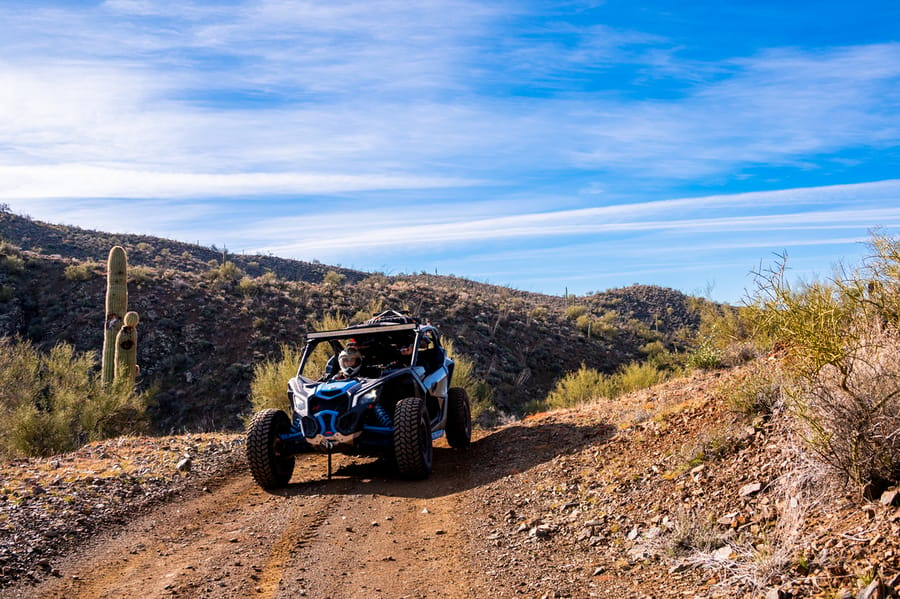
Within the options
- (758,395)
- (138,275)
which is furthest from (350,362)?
(138,275)

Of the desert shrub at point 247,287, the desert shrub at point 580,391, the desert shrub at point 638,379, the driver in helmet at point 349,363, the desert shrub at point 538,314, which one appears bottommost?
the desert shrub at point 580,391

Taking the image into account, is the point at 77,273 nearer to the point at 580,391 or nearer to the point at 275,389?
the point at 275,389

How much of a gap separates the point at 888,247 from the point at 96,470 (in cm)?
955

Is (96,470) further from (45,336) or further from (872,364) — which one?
(45,336)

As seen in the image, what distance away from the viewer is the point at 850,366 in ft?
17.3

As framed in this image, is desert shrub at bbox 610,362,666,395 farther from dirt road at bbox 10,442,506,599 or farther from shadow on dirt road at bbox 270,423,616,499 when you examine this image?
dirt road at bbox 10,442,506,599

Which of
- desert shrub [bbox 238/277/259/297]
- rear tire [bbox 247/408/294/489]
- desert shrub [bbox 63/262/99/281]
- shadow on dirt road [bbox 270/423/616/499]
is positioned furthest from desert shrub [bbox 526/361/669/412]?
desert shrub [bbox 63/262/99/281]

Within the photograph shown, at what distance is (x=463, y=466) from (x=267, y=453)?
9.56 ft

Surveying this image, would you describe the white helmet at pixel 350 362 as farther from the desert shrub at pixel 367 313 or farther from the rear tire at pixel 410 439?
the desert shrub at pixel 367 313

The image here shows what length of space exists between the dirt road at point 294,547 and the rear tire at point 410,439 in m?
0.23

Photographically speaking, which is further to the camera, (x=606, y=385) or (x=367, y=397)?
(x=606, y=385)

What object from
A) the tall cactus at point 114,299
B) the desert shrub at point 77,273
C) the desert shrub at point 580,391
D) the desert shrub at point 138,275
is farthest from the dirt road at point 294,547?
the desert shrub at point 77,273

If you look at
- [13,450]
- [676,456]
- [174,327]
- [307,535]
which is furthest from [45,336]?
[676,456]

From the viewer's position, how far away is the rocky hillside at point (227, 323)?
27.3 m
